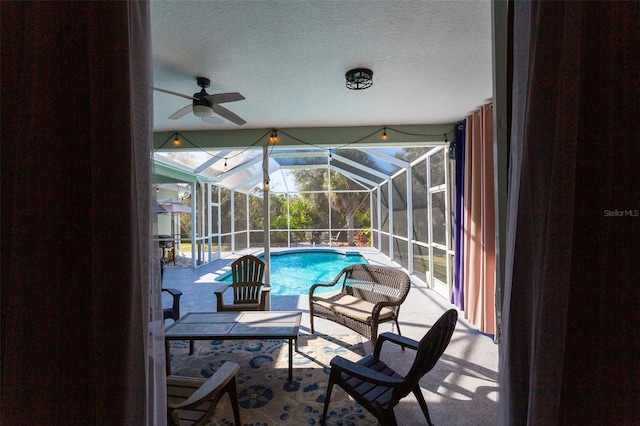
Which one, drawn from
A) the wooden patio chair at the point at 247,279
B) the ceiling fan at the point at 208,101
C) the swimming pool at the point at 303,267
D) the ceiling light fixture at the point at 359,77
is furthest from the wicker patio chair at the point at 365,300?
the swimming pool at the point at 303,267

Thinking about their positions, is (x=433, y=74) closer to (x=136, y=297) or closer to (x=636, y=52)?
(x=636, y=52)

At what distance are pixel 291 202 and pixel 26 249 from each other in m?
10.8

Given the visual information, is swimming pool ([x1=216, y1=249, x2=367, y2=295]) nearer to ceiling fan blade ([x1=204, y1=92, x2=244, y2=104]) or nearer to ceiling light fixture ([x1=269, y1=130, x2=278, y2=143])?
ceiling light fixture ([x1=269, y1=130, x2=278, y2=143])

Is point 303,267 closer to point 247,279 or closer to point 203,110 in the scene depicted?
point 247,279

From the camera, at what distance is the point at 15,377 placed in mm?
759

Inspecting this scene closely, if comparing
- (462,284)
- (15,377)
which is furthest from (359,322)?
(15,377)

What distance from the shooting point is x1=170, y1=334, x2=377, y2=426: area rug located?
6.57 ft

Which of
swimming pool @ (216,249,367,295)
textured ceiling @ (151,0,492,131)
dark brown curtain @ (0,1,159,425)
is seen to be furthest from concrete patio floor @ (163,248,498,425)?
textured ceiling @ (151,0,492,131)

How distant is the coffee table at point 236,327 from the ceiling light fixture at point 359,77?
2.28 meters

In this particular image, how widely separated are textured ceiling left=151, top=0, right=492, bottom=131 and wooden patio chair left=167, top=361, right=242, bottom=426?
2.26 meters

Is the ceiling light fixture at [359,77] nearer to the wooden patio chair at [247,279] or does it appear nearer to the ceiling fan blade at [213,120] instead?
the ceiling fan blade at [213,120]

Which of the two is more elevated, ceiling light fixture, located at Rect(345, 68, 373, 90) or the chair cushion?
ceiling light fixture, located at Rect(345, 68, 373, 90)

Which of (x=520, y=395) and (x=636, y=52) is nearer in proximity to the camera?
(x=636, y=52)

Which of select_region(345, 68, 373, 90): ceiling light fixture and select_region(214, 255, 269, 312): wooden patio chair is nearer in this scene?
select_region(345, 68, 373, 90): ceiling light fixture
